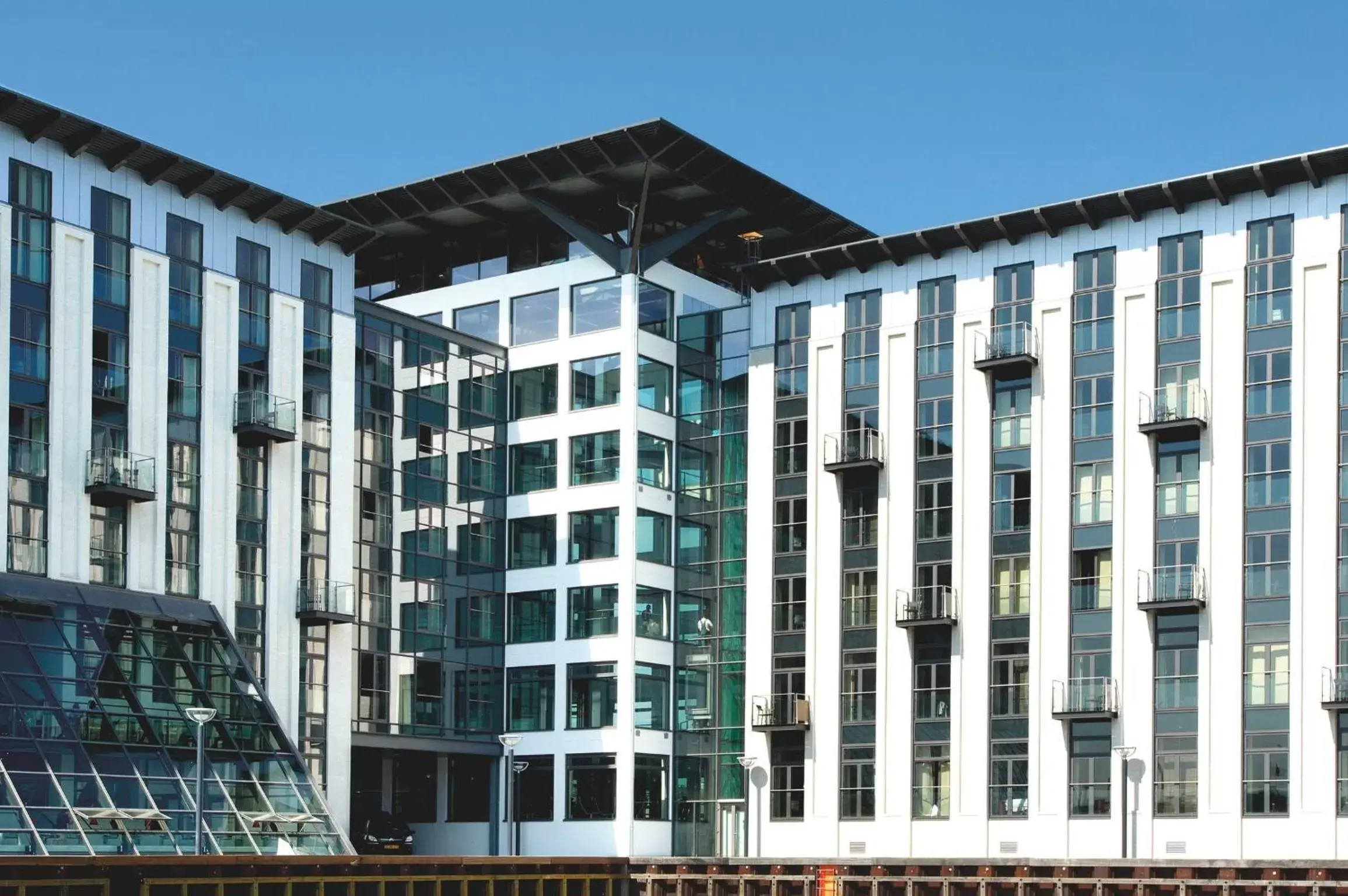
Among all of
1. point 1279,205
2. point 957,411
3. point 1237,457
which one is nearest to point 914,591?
point 957,411

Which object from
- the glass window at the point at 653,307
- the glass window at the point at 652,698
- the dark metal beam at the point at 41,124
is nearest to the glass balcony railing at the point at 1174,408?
the glass window at the point at 653,307

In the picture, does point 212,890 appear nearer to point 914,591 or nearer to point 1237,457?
point 914,591

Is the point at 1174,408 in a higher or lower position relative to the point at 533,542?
higher

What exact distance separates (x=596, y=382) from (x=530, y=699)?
1158cm

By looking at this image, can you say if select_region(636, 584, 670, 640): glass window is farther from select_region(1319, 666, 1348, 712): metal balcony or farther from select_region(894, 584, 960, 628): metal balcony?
select_region(1319, 666, 1348, 712): metal balcony

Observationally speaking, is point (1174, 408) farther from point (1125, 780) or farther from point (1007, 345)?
point (1125, 780)

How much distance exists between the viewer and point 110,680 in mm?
55969

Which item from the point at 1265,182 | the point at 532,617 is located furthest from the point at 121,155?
the point at 1265,182

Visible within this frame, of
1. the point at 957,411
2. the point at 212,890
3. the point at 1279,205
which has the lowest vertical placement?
the point at 212,890

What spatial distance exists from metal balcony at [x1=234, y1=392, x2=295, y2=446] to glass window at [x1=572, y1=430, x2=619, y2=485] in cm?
1234

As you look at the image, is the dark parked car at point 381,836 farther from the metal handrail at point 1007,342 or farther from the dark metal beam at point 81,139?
the metal handrail at point 1007,342

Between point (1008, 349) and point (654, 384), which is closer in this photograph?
point (1008, 349)

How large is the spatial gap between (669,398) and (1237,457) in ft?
69.5

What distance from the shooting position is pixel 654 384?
72688 mm
